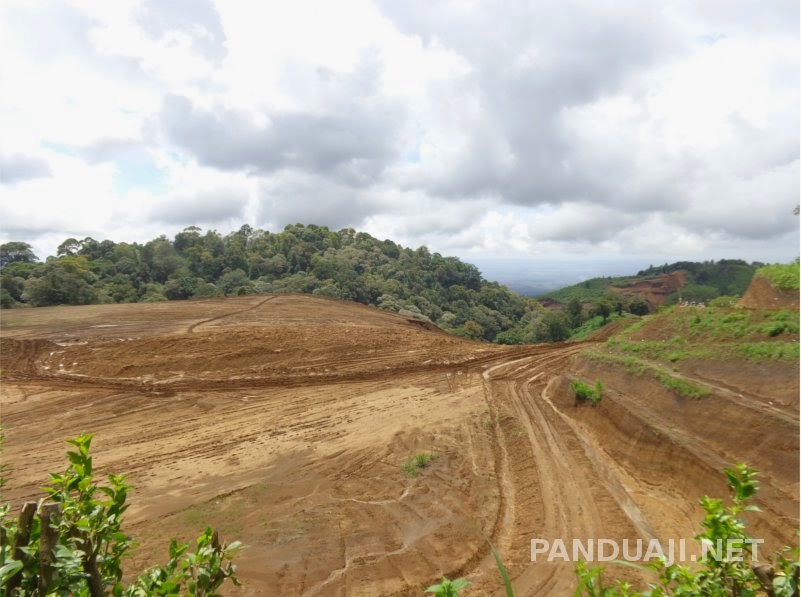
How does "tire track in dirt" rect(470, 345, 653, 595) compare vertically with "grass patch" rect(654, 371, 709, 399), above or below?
below

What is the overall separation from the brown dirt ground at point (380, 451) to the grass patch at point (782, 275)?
4619mm

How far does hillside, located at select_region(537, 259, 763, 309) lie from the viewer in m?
54.9

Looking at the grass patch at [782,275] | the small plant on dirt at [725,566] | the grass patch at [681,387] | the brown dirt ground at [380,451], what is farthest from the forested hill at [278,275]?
the small plant on dirt at [725,566]

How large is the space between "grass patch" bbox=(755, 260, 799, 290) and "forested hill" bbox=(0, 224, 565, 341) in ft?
52.9

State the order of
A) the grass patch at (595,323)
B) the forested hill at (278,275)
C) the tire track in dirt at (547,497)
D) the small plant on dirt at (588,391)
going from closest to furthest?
the tire track in dirt at (547,497) → the small plant on dirt at (588,391) → the grass patch at (595,323) → the forested hill at (278,275)

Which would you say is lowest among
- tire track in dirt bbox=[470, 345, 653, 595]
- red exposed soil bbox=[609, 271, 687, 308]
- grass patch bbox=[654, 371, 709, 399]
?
tire track in dirt bbox=[470, 345, 653, 595]

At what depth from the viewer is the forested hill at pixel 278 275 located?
103ft

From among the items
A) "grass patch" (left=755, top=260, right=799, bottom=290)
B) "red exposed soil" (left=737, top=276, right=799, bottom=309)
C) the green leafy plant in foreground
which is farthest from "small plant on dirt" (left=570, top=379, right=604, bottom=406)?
the green leafy plant in foreground

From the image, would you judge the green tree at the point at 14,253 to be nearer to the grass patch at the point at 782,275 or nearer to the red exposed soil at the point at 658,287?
the grass patch at the point at 782,275

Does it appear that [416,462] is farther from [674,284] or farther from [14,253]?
[674,284]

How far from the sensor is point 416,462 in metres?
9.80

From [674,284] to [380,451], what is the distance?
66.8 metres

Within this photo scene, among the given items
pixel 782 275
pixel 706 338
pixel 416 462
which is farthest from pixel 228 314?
pixel 782 275

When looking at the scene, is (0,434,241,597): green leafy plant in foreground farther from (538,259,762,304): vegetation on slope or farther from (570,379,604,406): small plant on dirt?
(538,259,762,304): vegetation on slope
